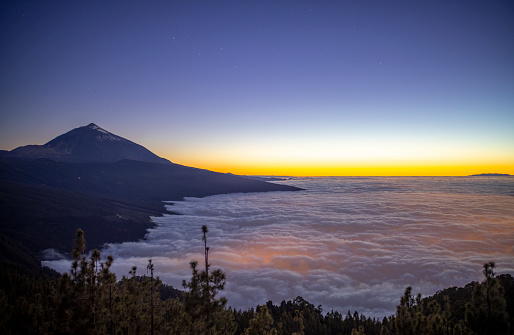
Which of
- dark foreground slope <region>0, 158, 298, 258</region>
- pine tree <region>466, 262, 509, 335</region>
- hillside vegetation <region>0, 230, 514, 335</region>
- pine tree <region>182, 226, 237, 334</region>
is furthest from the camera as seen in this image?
dark foreground slope <region>0, 158, 298, 258</region>

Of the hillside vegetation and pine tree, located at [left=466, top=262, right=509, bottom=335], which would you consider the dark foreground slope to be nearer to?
the hillside vegetation

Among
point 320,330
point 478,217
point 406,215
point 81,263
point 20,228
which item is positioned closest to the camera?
point 81,263

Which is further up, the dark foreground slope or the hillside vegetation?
the hillside vegetation

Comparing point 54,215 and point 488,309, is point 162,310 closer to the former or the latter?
point 488,309

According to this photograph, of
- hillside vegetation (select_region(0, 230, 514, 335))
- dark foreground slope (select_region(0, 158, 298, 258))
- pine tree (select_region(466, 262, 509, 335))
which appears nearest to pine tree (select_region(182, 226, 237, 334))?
hillside vegetation (select_region(0, 230, 514, 335))

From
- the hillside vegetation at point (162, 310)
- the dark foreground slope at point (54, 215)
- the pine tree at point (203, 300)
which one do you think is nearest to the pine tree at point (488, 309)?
the hillside vegetation at point (162, 310)

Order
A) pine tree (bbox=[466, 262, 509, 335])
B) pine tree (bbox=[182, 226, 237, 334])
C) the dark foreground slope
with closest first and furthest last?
pine tree (bbox=[466, 262, 509, 335])
pine tree (bbox=[182, 226, 237, 334])
the dark foreground slope

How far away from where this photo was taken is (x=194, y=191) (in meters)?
198

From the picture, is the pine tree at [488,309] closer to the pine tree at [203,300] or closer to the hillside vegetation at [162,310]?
the hillside vegetation at [162,310]

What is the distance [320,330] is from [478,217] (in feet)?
281

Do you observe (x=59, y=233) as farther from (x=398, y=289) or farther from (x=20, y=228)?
(x=398, y=289)

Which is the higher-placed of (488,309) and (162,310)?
(488,309)

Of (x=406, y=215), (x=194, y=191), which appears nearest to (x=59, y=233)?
(x=406, y=215)

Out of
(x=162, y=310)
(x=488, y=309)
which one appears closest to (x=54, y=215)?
(x=162, y=310)
